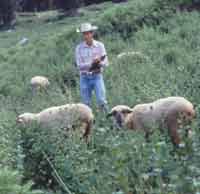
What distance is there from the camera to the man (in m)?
10.6

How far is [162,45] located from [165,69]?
10.9ft

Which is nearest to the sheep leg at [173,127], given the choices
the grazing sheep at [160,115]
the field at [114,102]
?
the grazing sheep at [160,115]

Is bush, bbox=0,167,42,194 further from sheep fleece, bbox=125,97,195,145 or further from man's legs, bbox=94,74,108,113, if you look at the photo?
man's legs, bbox=94,74,108,113

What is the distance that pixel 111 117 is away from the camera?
8.48 metres

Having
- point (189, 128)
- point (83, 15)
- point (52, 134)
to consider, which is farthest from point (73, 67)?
point (83, 15)

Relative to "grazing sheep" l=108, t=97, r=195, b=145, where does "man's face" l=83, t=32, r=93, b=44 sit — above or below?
above

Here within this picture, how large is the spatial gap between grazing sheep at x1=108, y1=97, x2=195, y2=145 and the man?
5.00 ft

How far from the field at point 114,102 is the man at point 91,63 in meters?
0.30

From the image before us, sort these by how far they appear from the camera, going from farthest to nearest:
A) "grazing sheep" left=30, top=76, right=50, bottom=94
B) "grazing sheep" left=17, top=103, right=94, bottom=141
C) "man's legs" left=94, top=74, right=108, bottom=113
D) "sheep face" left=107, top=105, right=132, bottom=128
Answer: "grazing sheep" left=30, top=76, right=50, bottom=94 → "man's legs" left=94, top=74, right=108, bottom=113 → "sheep face" left=107, top=105, right=132, bottom=128 → "grazing sheep" left=17, top=103, right=94, bottom=141

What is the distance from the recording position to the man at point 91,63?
34.6 feet

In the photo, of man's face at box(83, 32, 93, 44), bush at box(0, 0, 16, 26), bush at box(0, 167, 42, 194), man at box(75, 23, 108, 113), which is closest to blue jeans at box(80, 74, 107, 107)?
man at box(75, 23, 108, 113)

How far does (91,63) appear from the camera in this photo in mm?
10578

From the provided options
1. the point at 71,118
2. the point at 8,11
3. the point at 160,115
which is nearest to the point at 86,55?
the point at 71,118

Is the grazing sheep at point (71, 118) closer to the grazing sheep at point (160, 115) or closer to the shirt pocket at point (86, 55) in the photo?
the grazing sheep at point (160, 115)
